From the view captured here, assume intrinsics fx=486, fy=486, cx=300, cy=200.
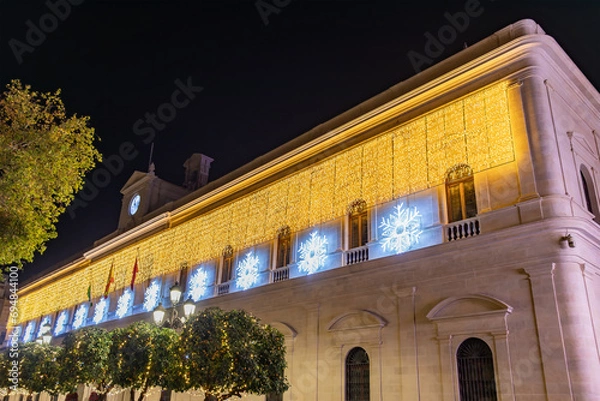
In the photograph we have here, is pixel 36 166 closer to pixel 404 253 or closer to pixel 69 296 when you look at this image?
pixel 404 253

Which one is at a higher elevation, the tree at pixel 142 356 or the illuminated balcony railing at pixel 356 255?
the illuminated balcony railing at pixel 356 255

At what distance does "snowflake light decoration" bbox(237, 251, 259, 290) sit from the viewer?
62.7ft

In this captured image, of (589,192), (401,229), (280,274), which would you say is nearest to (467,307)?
(401,229)

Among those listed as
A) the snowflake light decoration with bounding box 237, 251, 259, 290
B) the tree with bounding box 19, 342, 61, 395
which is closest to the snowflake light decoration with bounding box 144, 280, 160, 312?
the tree with bounding box 19, 342, 61, 395

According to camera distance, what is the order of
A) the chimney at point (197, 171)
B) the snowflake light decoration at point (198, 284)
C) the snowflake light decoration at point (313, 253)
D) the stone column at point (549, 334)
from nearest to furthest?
1. the stone column at point (549, 334)
2. the snowflake light decoration at point (313, 253)
3. the snowflake light decoration at point (198, 284)
4. the chimney at point (197, 171)

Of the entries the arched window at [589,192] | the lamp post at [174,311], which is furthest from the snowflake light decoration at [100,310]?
the arched window at [589,192]

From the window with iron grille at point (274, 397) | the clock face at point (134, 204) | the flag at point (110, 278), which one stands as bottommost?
the window with iron grille at point (274, 397)

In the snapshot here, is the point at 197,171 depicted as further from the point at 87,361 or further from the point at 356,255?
the point at 356,255

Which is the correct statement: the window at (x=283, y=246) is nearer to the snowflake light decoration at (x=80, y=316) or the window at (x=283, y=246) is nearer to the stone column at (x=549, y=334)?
the stone column at (x=549, y=334)

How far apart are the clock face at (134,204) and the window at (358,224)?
19362mm

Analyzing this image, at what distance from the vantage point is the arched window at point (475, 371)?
35.6 feet

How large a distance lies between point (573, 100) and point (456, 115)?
3.59 meters

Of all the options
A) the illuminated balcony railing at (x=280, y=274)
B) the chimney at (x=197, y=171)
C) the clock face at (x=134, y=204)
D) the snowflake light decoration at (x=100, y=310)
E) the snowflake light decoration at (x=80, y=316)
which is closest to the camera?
the illuminated balcony railing at (x=280, y=274)

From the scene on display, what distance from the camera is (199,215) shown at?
23.5m
